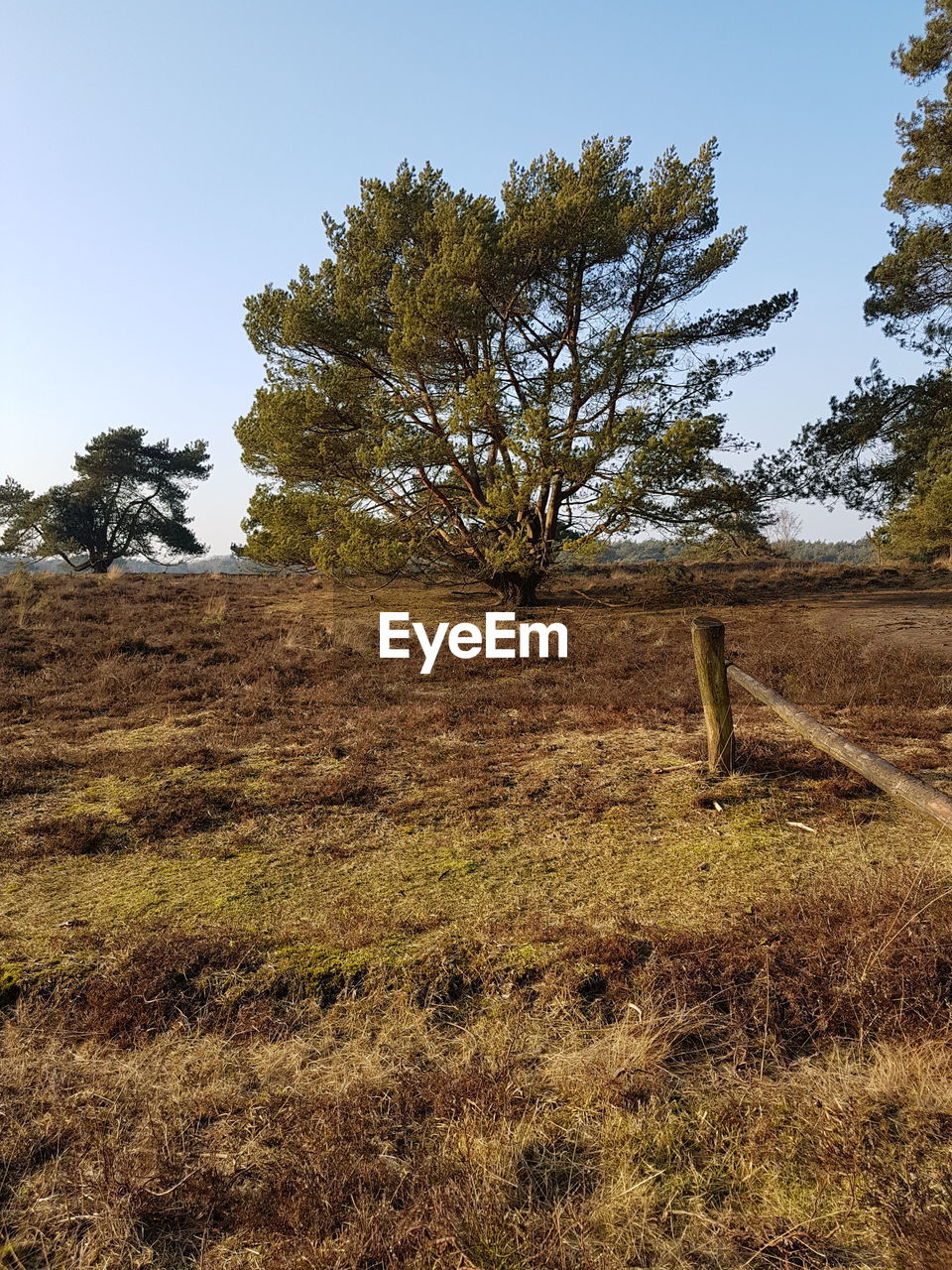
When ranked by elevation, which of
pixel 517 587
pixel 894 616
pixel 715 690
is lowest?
pixel 715 690

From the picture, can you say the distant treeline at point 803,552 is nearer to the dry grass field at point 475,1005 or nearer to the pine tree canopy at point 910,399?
the pine tree canopy at point 910,399

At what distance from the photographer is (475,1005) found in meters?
3.49

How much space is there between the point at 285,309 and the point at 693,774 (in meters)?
16.7

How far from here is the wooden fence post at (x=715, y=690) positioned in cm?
640

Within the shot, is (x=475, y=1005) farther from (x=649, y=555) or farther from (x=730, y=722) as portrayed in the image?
(x=649, y=555)

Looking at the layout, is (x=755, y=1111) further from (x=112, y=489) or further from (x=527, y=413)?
(x=112, y=489)

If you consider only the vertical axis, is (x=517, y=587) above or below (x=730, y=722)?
above

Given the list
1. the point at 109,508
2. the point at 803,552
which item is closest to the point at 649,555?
the point at 803,552

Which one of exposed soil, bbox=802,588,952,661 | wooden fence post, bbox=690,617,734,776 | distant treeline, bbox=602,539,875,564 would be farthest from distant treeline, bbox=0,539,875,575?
wooden fence post, bbox=690,617,734,776

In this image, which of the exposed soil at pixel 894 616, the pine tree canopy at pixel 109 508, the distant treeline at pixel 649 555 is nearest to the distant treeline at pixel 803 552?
the distant treeline at pixel 649 555

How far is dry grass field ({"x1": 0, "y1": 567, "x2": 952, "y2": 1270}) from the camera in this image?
225 cm

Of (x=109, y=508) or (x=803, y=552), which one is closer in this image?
(x=109, y=508)

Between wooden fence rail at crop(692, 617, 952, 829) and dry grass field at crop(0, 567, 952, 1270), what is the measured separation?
0.41 metres

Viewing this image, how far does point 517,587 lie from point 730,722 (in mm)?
14714
